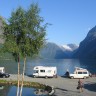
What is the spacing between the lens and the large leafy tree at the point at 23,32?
29422mm

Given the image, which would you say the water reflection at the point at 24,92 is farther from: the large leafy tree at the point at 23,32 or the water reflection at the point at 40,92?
the large leafy tree at the point at 23,32

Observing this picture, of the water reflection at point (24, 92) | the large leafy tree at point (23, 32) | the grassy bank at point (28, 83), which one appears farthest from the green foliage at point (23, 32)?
the grassy bank at point (28, 83)

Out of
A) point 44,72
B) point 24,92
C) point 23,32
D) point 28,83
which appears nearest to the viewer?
point 23,32

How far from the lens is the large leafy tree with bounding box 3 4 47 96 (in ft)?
96.5

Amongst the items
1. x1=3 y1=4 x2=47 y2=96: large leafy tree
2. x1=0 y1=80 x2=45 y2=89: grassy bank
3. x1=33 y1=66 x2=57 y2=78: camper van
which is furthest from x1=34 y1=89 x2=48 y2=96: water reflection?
x1=3 y1=4 x2=47 y2=96: large leafy tree

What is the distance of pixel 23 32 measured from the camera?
1155 inches

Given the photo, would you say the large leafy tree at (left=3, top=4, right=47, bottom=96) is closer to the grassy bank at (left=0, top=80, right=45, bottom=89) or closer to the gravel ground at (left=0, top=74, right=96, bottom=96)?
the gravel ground at (left=0, top=74, right=96, bottom=96)

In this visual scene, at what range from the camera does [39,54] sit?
31578 mm

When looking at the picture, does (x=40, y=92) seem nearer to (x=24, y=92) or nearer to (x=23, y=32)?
(x=24, y=92)

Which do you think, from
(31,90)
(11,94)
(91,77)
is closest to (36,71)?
Answer: (91,77)

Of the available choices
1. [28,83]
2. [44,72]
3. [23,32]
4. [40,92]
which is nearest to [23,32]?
[23,32]

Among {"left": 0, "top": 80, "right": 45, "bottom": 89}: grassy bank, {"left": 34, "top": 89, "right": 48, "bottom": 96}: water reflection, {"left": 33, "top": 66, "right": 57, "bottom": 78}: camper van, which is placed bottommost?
{"left": 34, "top": 89, "right": 48, "bottom": 96}: water reflection

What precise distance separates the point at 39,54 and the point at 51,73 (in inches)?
1851

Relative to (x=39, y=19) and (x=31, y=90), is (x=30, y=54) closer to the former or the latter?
(x=39, y=19)
